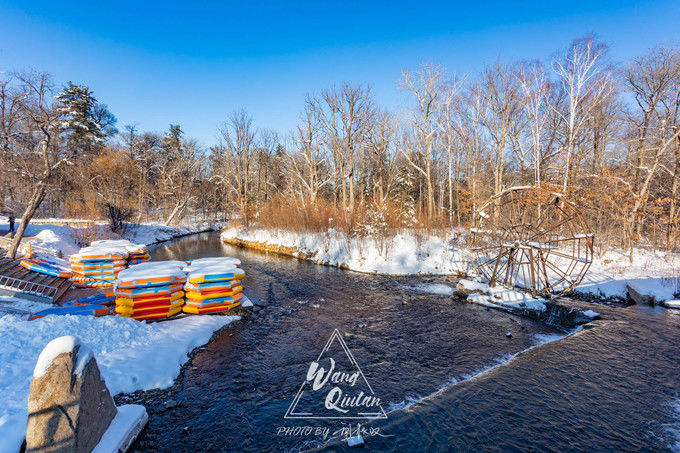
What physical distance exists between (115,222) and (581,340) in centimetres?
3055

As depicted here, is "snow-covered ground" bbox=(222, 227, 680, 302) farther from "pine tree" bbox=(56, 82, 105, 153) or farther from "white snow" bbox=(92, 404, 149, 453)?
"pine tree" bbox=(56, 82, 105, 153)

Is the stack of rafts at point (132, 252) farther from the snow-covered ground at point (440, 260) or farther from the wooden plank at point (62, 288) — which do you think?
the snow-covered ground at point (440, 260)

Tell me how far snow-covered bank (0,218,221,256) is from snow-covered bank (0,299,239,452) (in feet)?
34.9

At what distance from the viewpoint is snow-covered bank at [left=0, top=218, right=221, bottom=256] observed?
15.4 metres

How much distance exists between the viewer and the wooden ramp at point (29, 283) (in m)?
8.20

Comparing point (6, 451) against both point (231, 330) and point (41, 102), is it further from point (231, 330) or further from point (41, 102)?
point (41, 102)

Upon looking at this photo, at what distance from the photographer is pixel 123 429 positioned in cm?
355

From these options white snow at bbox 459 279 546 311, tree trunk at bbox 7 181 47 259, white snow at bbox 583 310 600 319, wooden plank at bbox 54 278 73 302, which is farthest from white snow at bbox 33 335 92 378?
tree trunk at bbox 7 181 47 259

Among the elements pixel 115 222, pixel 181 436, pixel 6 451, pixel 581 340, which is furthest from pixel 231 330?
pixel 115 222

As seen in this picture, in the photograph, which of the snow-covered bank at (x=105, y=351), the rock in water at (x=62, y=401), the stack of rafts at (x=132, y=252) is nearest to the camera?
the rock in water at (x=62, y=401)

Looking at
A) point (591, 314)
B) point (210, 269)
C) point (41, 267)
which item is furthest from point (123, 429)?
point (591, 314)

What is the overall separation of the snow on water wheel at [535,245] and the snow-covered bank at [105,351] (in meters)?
10.4

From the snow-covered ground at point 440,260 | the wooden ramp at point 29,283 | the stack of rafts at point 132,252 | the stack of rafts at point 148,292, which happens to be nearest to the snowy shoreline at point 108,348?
the wooden ramp at point 29,283

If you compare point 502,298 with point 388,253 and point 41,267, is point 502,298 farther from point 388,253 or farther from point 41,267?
point 41,267
